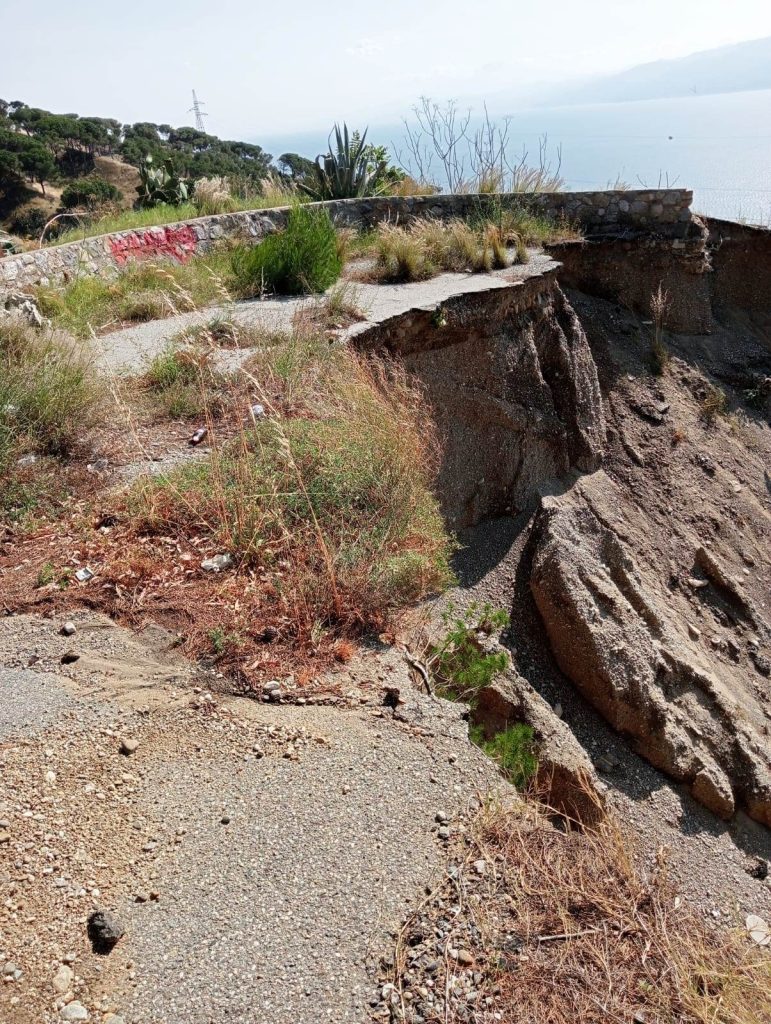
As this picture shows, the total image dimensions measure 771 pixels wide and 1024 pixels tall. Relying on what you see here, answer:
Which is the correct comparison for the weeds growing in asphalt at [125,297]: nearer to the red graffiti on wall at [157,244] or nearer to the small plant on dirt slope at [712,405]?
the red graffiti on wall at [157,244]

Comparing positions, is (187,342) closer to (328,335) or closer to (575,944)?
(328,335)

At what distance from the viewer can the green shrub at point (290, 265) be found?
8.36 meters

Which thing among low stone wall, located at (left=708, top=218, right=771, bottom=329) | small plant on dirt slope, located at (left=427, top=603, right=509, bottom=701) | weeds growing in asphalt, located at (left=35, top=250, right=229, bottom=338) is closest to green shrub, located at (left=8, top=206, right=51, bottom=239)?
weeds growing in asphalt, located at (left=35, top=250, right=229, bottom=338)

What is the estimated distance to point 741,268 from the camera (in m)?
11.9

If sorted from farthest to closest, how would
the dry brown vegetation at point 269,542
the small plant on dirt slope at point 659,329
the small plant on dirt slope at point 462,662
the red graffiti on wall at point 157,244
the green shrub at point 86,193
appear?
the green shrub at point 86,193 → the small plant on dirt slope at point 659,329 → the red graffiti on wall at point 157,244 → the small plant on dirt slope at point 462,662 → the dry brown vegetation at point 269,542

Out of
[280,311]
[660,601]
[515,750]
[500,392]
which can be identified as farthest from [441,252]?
[515,750]

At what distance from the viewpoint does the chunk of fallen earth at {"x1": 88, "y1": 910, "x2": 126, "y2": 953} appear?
7.86ft

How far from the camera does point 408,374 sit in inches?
274

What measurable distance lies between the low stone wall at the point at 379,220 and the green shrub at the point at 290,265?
1451 millimetres

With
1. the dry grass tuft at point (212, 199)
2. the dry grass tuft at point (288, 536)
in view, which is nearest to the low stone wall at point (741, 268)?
the dry grass tuft at point (212, 199)

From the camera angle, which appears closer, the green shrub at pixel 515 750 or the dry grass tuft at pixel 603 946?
the dry grass tuft at pixel 603 946

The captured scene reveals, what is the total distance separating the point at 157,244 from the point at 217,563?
21.9ft

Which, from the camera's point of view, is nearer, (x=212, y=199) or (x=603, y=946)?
(x=603, y=946)

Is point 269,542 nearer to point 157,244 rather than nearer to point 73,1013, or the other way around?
point 73,1013
